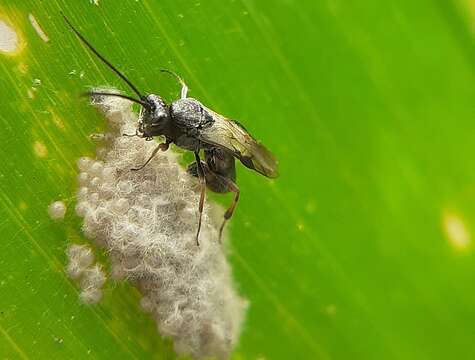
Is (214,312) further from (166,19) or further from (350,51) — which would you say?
(350,51)

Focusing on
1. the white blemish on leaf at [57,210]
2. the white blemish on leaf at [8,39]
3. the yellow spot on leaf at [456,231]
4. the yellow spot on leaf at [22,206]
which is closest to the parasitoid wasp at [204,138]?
the white blemish on leaf at [8,39]

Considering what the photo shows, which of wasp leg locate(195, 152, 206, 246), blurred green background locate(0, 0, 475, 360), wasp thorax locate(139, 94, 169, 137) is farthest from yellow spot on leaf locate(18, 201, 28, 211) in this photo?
wasp leg locate(195, 152, 206, 246)

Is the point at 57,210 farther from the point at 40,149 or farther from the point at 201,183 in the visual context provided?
the point at 201,183

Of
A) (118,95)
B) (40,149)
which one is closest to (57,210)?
(40,149)

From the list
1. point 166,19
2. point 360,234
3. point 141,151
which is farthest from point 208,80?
point 360,234

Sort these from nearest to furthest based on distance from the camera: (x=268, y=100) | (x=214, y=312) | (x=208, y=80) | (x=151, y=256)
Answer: (x=151, y=256), (x=214, y=312), (x=208, y=80), (x=268, y=100)

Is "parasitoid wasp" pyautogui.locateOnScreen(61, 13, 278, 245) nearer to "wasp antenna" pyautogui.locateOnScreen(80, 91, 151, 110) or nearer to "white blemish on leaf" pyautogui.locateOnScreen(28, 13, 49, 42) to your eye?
"wasp antenna" pyautogui.locateOnScreen(80, 91, 151, 110)

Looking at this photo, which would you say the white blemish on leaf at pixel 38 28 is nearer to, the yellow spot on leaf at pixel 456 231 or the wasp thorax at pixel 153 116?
the wasp thorax at pixel 153 116
